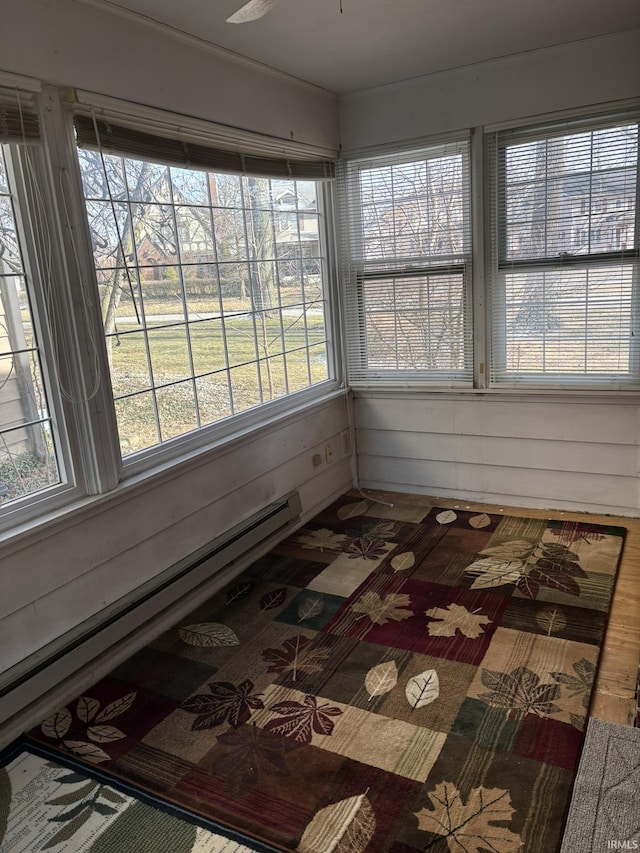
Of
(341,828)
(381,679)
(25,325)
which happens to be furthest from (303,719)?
(25,325)

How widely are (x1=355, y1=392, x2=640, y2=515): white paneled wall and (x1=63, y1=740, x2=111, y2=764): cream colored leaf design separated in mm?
2473

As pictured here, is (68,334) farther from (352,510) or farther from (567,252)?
(567,252)

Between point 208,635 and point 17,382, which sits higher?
point 17,382

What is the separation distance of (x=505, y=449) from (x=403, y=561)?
102 cm

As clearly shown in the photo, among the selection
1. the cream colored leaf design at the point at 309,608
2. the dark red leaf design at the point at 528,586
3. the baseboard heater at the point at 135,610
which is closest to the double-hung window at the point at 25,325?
the baseboard heater at the point at 135,610

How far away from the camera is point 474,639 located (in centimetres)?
246

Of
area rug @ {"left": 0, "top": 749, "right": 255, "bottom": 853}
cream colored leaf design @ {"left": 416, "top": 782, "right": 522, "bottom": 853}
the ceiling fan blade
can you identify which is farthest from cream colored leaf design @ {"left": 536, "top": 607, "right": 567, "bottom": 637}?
the ceiling fan blade

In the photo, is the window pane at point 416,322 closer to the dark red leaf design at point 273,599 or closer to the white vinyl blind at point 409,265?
the white vinyl blind at point 409,265

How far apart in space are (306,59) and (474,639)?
2736mm

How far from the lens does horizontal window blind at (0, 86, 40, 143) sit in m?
1.95

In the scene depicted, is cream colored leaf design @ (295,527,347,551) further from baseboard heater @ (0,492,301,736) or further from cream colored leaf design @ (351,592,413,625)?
cream colored leaf design @ (351,592,413,625)

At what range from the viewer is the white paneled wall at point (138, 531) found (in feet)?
6.95

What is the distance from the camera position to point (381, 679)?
2.27 metres

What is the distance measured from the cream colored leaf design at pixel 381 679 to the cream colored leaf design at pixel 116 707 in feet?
2.72
